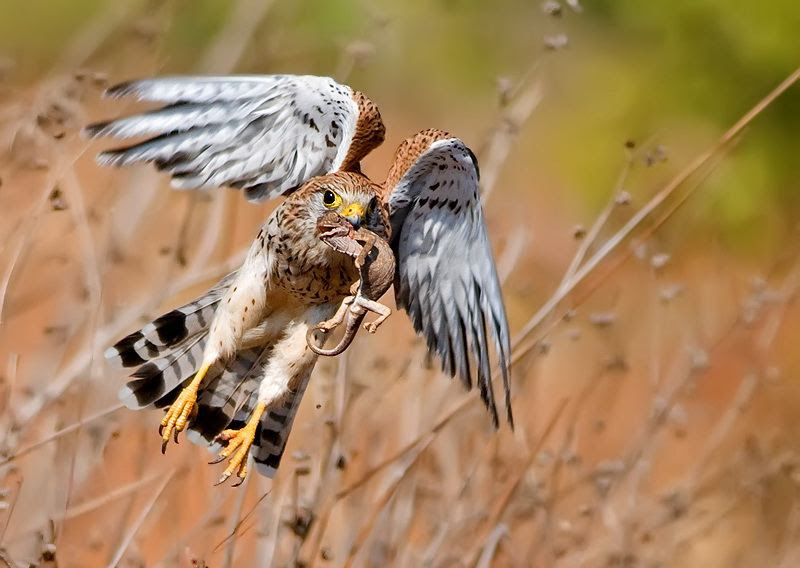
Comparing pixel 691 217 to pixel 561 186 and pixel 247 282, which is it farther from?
pixel 561 186

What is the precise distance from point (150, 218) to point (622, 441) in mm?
2707

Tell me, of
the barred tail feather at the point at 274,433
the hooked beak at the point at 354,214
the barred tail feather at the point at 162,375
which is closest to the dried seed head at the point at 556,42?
the hooked beak at the point at 354,214

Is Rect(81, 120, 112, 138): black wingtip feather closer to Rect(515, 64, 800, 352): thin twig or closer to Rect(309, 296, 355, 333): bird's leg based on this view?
Rect(309, 296, 355, 333): bird's leg

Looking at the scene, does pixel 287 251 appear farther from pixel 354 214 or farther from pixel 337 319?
pixel 337 319

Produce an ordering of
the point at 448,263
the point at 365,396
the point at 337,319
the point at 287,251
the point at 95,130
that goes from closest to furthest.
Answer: the point at 337,319, the point at 95,130, the point at 287,251, the point at 448,263, the point at 365,396

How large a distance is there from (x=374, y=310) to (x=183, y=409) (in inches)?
36.2

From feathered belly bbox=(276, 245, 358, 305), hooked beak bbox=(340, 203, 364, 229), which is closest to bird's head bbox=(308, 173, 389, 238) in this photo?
hooked beak bbox=(340, 203, 364, 229)

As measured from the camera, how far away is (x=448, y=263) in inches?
128

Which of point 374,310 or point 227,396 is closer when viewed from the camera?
point 374,310

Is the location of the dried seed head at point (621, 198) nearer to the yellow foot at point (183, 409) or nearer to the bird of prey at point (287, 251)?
the bird of prey at point (287, 251)

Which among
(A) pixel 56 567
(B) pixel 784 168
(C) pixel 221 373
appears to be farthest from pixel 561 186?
(A) pixel 56 567

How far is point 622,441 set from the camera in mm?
5910

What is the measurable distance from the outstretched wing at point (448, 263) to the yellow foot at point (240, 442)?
0.44 m

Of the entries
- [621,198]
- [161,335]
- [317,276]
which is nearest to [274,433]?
[161,335]
